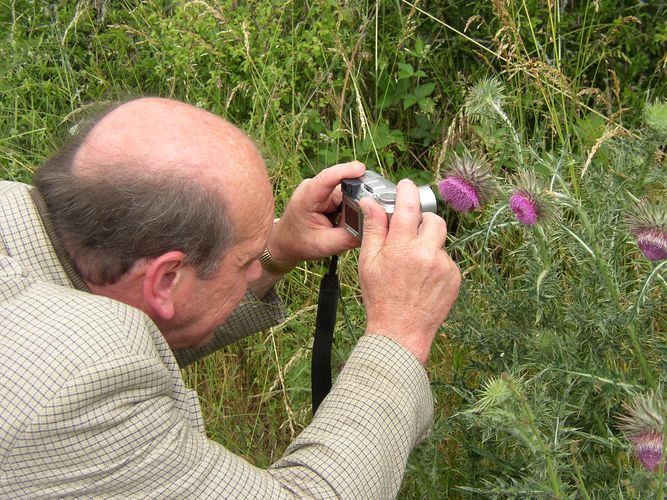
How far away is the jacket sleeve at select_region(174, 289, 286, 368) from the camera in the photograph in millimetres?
2348

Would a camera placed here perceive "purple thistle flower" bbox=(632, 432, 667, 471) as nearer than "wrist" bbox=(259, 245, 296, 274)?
Yes

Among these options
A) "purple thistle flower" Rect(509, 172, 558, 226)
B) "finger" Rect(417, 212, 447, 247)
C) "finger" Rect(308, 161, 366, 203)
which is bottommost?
"finger" Rect(308, 161, 366, 203)

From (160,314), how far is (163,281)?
7 centimetres

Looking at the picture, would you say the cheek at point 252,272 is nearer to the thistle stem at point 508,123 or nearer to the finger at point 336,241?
the finger at point 336,241

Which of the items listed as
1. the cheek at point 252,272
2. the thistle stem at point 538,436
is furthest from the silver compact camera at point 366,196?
the thistle stem at point 538,436

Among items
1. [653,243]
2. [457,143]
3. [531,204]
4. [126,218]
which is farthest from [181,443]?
[457,143]

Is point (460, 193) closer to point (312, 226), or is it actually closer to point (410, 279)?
point (410, 279)

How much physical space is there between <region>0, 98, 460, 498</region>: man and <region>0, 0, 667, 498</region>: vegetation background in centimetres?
19

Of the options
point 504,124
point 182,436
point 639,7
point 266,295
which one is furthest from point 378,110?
point 182,436

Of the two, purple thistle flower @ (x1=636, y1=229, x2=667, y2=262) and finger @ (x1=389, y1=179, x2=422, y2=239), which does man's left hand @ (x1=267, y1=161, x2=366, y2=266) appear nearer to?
finger @ (x1=389, y1=179, x2=422, y2=239)

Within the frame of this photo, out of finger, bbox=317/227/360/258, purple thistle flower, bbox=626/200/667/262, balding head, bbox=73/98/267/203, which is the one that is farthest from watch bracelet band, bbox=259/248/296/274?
purple thistle flower, bbox=626/200/667/262

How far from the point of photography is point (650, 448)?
1385mm

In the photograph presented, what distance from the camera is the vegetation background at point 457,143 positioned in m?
1.94

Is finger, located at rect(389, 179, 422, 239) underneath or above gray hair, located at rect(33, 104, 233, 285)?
underneath
